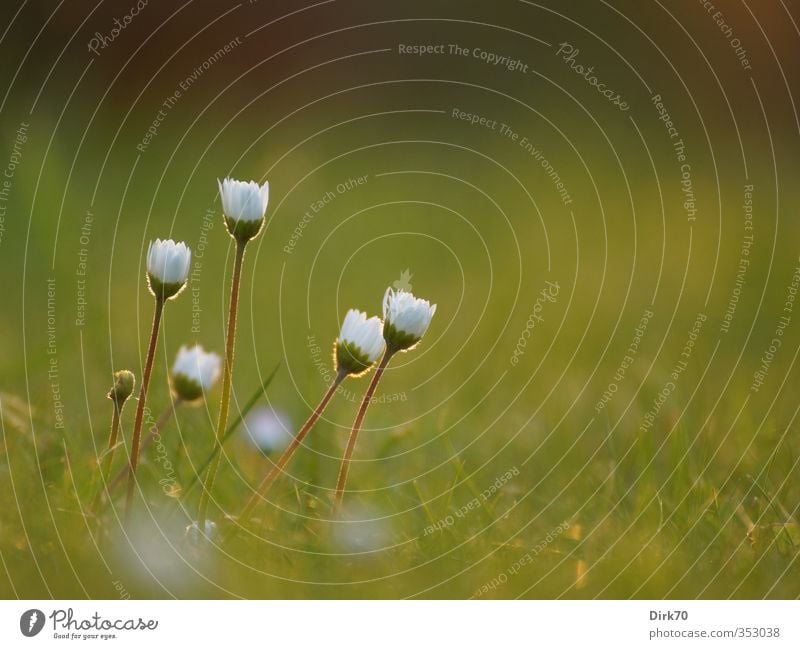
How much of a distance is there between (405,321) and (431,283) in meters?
0.81

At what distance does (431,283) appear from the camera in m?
1.68

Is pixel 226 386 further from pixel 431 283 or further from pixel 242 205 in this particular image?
pixel 431 283

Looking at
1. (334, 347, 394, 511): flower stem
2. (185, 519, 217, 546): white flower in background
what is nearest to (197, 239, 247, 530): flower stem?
(185, 519, 217, 546): white flower in background

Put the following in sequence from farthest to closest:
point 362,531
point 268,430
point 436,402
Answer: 1. point 436,402
2. point 268,430
3. point 362,531

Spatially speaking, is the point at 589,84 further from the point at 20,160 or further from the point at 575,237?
the point at 20,160

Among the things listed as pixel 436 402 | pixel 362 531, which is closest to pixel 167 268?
pixel 362 531

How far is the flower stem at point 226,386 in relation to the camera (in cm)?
88

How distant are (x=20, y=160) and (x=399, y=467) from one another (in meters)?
0.82

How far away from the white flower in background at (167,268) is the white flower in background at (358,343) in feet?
0.50

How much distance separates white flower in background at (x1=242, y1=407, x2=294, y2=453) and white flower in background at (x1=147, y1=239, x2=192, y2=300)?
11.0 inches

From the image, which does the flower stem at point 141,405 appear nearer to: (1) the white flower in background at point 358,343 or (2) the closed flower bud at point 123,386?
(2) the closed flower bud at point 123,386

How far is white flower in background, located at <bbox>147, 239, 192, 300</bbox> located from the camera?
0.87 metres

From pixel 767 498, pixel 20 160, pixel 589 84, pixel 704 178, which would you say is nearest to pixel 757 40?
pixel 704 178

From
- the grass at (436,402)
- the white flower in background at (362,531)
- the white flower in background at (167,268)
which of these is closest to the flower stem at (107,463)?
the grass at (436,402)
